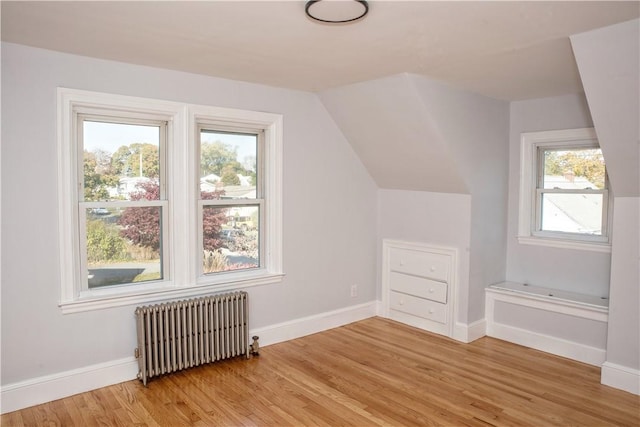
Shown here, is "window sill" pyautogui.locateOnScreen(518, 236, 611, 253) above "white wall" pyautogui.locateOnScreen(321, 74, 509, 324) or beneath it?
beneath

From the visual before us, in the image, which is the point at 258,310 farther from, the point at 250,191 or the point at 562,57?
the point at 562,57

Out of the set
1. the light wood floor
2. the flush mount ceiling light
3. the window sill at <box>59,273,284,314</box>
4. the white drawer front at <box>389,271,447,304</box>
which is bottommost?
the light wood floor

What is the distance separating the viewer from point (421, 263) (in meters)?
4.64

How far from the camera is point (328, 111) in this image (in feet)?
14.6

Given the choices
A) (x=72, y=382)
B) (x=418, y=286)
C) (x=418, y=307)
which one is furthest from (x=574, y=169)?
(x=72, y=382)

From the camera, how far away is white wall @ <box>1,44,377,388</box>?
2908 millimetres

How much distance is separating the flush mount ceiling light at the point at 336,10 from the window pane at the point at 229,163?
1.82 metres

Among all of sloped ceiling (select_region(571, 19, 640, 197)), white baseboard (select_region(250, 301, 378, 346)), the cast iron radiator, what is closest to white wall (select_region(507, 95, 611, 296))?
sloped ceiling (select_region(571, 19, 640, 197))

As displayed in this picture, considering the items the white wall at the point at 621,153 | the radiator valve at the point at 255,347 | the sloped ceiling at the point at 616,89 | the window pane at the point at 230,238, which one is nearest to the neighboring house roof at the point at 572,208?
the white wall at the point at 621,153

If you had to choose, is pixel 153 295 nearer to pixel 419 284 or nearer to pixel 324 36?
pixel 324 36

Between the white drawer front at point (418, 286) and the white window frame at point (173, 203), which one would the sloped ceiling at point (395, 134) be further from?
the white drawer front at point (418, 286)

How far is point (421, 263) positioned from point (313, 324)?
1.25 m

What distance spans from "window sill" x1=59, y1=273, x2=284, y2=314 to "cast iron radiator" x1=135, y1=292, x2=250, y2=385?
119mm

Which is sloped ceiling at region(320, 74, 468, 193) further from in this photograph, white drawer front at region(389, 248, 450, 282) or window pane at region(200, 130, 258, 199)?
window pane at region(200, 130, 258, 199)
